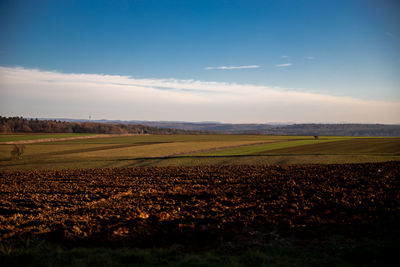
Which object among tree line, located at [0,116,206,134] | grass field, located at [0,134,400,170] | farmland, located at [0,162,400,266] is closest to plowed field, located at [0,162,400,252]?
farmland, located at [0,162,400,266]

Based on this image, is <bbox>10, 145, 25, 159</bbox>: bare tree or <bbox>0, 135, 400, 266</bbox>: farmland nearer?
<bbox>0, 135, 400, 266</bbox>: farmland

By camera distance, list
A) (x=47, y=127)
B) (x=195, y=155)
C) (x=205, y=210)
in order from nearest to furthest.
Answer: (x=205, y=210) < (x=195, y=155) < (x=47, y=127)

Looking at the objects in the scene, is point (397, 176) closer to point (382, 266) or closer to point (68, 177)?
point (382, 266)

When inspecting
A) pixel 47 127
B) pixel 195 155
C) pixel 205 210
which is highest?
pixel 47 127

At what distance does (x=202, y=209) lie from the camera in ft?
39.9

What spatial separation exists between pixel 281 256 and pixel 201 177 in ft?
47.8

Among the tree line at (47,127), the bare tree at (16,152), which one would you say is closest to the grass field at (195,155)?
the bare tree at (16,152)

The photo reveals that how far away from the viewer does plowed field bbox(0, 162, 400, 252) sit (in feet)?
30.6

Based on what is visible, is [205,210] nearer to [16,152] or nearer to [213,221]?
[213,221]

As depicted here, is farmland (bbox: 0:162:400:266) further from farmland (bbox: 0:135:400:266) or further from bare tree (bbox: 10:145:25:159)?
bare tree (bbox: 10:145:25:159)

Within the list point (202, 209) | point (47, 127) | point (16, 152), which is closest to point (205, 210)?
point (202, 209)

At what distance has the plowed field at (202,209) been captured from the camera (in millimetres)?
9312

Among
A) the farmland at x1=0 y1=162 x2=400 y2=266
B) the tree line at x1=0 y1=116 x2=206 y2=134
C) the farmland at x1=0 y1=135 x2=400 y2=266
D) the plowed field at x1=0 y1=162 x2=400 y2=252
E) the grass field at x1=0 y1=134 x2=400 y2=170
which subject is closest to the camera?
the farmland at x1=0 y1=135 x2=400 y2=266

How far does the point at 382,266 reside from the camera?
6570mm
